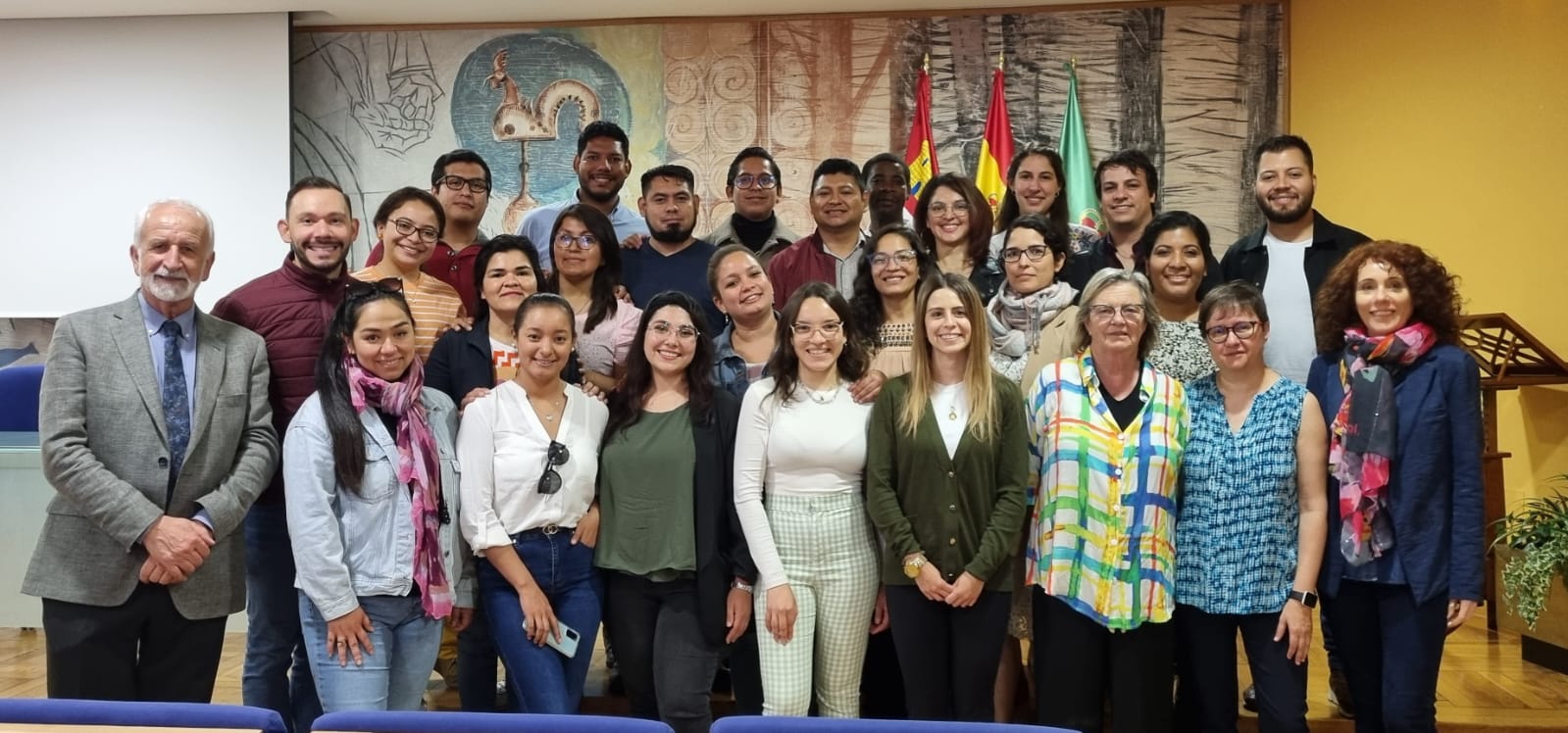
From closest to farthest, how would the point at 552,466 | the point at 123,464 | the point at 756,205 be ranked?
the point at 123,464 → the point at 552,466 → the point at 756,205

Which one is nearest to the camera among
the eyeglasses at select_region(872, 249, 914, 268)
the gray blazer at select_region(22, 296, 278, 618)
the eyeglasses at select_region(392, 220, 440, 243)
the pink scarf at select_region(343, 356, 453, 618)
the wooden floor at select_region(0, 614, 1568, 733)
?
the gray blazer at select_region(22, 296, 278, 618)

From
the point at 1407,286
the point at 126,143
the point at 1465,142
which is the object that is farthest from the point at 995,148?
the point at 126,143

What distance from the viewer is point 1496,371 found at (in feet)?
15.6

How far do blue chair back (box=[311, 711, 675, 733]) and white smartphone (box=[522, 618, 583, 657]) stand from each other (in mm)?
1109

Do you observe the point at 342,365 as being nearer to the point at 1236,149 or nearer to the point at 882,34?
the point at 882,34

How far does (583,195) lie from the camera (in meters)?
4.50

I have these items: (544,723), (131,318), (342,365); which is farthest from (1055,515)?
(131,318)

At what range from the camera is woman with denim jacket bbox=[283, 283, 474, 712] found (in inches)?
103

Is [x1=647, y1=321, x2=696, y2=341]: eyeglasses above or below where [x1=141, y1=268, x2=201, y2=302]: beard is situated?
below

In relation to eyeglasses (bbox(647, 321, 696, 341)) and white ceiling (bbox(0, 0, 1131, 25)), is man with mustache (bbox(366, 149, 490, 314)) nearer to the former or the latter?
eyeglasses (bbox(647, 321, 696, 341))

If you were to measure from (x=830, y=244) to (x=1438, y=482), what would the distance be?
1.95 m

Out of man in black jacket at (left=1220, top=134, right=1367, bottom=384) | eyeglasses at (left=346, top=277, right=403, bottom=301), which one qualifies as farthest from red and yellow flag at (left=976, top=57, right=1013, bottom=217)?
eyeglasses at (left=346, top=277, right=403, bottom=301)

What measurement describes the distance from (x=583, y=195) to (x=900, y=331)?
5.92 ft

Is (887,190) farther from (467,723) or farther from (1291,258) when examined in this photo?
(467,723)
